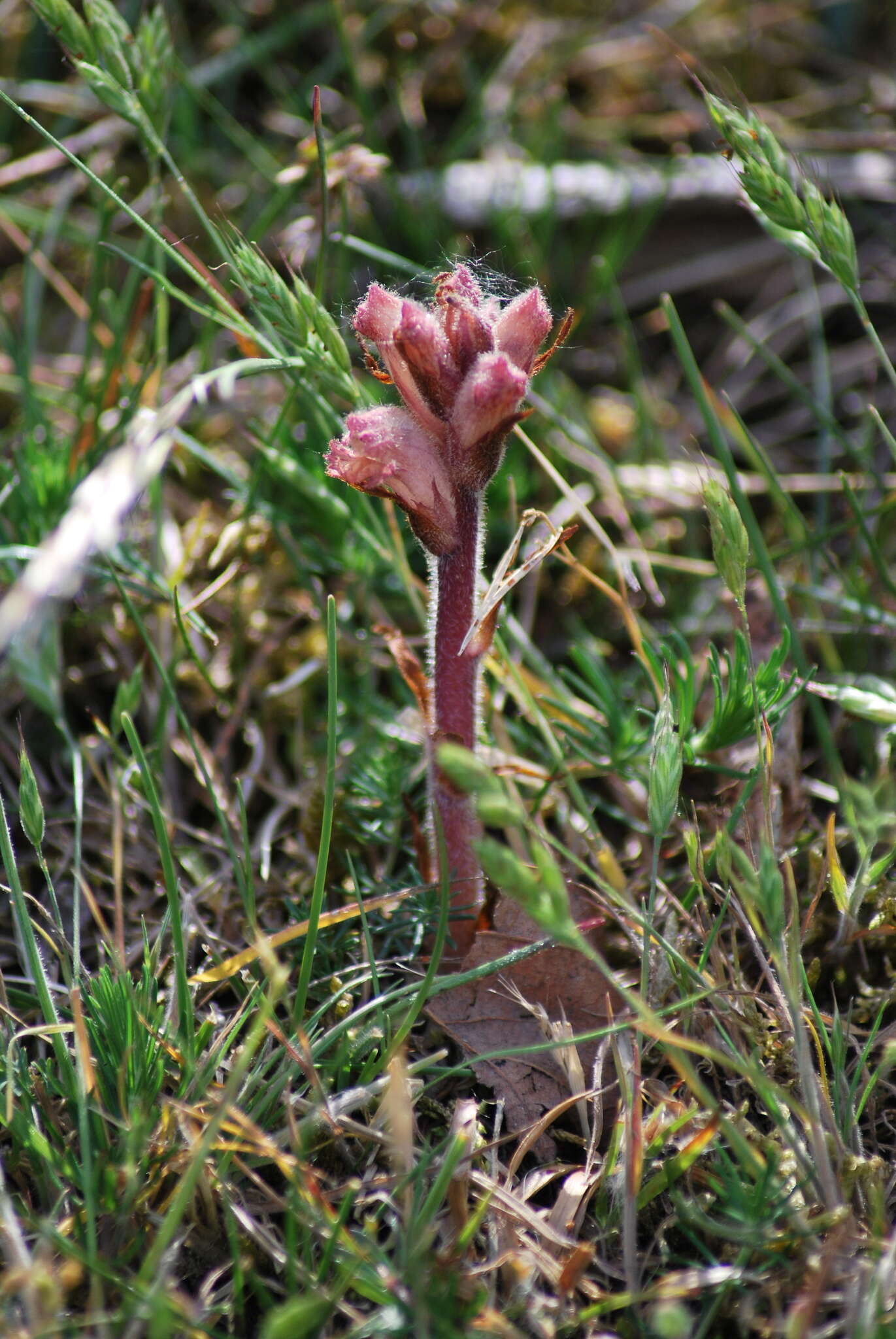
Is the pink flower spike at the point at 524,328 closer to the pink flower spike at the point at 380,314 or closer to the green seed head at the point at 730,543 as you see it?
the pink flower spike at the point at 380,314

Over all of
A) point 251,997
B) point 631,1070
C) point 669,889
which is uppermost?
point 251,997

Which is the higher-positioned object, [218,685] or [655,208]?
[655,208]

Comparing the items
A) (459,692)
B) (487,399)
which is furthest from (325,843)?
(487,399)

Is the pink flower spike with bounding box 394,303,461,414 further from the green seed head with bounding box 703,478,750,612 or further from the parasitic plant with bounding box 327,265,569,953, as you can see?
the green seed head with bounding box 703,478,750,612

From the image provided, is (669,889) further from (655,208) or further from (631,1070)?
(655,208)

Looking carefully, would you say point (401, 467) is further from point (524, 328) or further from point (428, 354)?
point (524, 328)

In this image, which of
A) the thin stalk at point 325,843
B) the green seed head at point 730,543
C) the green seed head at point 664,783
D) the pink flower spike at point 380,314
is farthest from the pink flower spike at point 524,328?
the green seed head at point 664,783

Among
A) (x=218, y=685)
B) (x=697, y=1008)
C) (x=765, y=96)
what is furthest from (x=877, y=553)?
(x=765, y=96)
